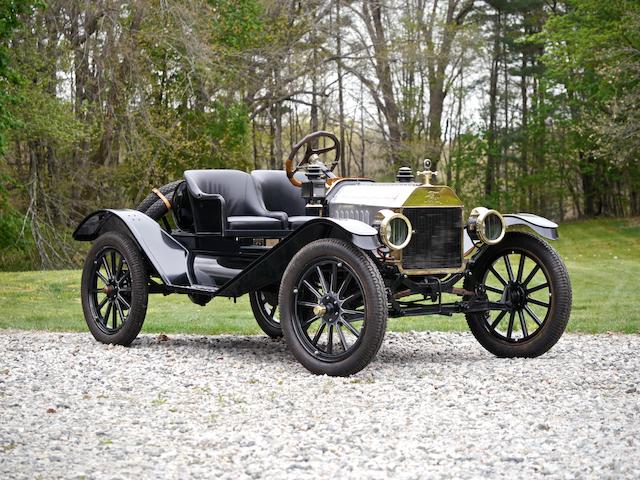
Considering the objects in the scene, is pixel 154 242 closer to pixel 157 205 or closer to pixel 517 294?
pixel 157 205

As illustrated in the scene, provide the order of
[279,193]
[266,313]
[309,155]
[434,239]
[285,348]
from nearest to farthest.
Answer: [434,239], [309,155], [285,348], [279,193], [266,313]

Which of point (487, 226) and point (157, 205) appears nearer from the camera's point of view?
point (487, 226)

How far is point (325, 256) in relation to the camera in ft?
21.1

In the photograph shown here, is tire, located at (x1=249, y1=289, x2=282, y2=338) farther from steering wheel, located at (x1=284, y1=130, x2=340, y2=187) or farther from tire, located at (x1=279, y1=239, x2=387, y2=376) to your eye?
tire, located at (x1=279, y1=239, x2=387, y2=376)

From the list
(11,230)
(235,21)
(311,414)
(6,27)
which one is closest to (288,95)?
(235,21)

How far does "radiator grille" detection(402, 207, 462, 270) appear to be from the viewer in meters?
6.73

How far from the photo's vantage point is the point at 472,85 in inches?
1305

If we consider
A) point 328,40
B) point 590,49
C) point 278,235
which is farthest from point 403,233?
point 328,40

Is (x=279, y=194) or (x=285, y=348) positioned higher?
(x=279, y=194)

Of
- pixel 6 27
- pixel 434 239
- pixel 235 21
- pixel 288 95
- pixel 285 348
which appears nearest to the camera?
pixel 434 239

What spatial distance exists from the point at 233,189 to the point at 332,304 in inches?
78.7

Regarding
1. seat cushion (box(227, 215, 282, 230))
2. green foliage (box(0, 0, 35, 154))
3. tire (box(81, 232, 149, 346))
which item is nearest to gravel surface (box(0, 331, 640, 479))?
tire (box(81, 232, 149, 346))

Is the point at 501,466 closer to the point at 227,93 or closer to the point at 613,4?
the point at 227,93

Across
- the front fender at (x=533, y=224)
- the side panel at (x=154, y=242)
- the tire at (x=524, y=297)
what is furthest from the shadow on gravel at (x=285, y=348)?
the front fender at (x=533, y=224)
